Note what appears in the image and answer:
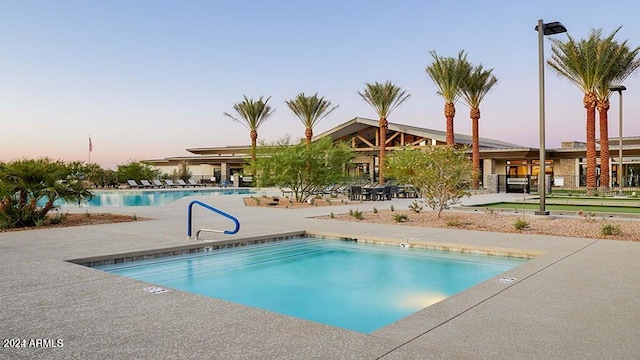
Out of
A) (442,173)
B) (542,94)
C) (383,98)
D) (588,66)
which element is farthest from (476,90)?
(442,173)

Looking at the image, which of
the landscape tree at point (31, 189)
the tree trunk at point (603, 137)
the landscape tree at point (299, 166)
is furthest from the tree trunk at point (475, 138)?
the landscape tree at point (31, 189)

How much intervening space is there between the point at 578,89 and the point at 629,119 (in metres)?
16.3

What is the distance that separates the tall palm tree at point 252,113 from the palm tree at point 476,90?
17.6 m

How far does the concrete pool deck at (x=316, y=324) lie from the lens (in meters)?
3.53

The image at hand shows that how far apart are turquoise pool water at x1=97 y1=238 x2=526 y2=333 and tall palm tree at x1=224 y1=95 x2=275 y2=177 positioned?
34.6 m

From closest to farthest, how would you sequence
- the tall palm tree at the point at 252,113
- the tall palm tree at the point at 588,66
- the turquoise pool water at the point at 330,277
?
the turquoise pool water at the point at 330,277
the tall palm tree at the point at 588,66
the tall palm tree at the point at 252,113

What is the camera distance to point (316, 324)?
4238mm

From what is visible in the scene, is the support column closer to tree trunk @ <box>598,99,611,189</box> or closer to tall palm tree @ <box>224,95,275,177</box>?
tall palm tree @ <box>224,95,275,177</box>

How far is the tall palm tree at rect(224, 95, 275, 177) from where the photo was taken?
43.3 metres

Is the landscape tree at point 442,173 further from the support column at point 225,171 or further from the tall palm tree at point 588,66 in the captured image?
the support column at point 225,171

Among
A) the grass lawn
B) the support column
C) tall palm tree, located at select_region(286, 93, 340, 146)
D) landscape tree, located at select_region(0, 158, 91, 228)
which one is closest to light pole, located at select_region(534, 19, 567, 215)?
the grass lawn

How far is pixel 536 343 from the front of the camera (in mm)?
3693

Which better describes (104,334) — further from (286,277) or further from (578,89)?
(578,89)

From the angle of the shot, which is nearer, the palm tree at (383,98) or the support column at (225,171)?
the palm tree at (383,98)
